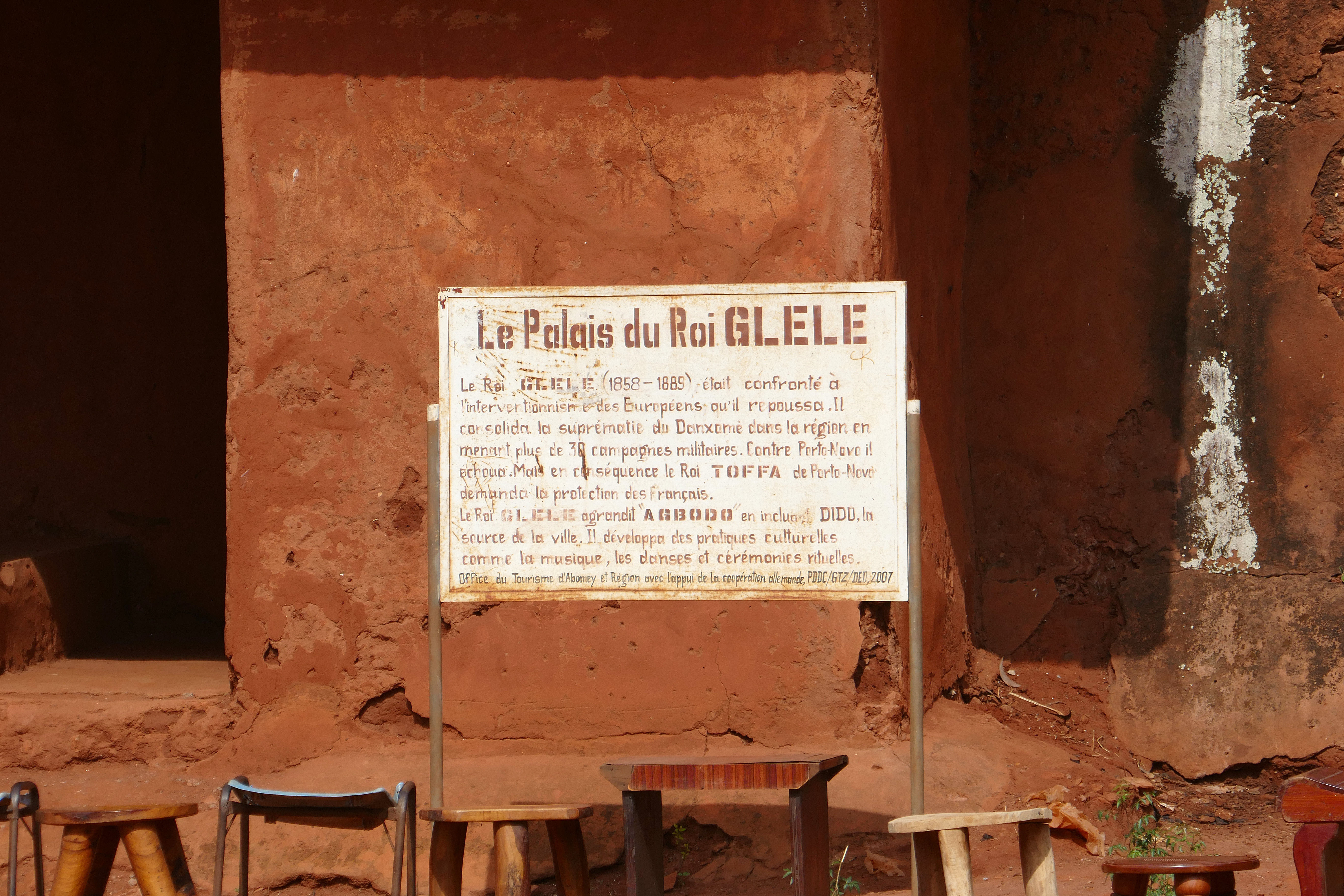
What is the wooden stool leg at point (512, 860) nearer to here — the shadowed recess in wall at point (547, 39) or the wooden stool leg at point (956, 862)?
the wooden stool leg at point (956, 862)

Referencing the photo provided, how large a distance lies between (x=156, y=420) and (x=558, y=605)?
319 cm

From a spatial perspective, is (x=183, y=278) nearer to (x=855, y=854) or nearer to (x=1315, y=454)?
(x=855, y=854)

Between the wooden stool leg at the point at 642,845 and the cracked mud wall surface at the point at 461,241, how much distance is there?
83 centimetres

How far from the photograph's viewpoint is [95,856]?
2965 mm

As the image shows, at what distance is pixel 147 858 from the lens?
2.93 meters

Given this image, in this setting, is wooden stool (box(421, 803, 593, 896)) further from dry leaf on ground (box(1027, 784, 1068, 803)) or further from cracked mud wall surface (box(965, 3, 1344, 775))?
cracked mud wall surface (box(965, 3, 1344, 775))

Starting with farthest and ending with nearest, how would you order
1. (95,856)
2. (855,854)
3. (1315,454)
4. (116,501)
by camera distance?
(116,501)
(1315,454)
(855,854)
(95,856)

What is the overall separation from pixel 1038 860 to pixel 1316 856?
582 millimetres

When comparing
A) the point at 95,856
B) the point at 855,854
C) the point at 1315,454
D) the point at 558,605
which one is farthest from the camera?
the point at 1315,454

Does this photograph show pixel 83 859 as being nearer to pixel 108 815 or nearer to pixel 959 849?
pixel 108 815

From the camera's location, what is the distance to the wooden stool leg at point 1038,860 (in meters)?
2.81

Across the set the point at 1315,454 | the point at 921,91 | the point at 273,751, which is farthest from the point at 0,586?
the point at 1315,454

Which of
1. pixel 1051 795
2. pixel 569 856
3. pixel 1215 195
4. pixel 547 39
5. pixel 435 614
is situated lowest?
pixel 1051 795

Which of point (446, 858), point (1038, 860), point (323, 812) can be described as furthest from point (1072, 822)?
point (323, 812)
